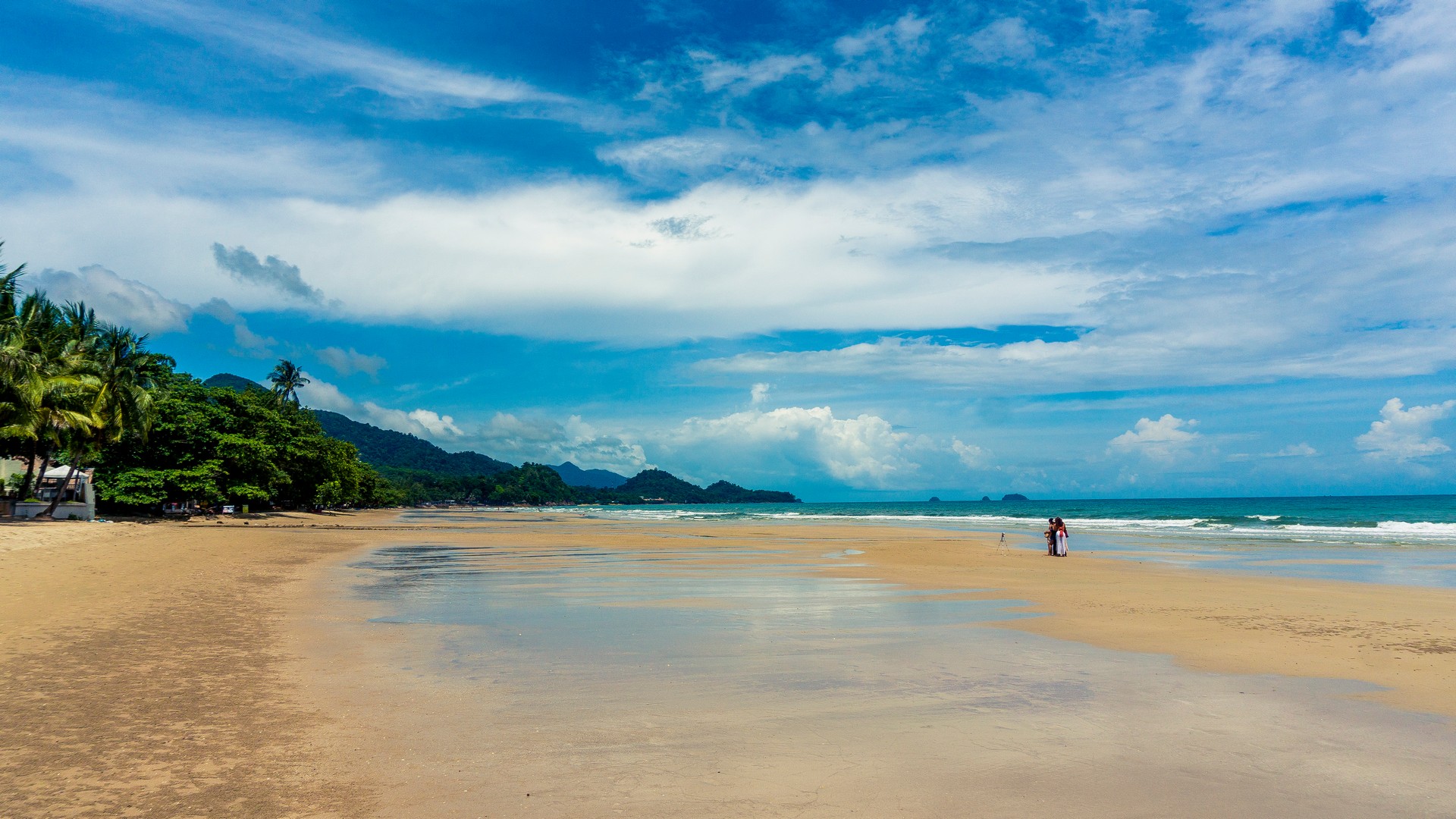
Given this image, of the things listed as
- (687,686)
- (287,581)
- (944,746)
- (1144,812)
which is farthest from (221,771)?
(287,581)

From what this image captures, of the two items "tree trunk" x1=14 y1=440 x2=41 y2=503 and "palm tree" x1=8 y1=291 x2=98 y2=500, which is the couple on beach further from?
"tree trunk" x1=14 y1=440 x2=41 y2=503

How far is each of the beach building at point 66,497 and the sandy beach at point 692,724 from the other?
34.5 metres

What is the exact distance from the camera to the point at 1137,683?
8859 millimetres

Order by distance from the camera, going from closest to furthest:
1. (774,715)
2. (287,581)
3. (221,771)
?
(221,771), (774,715), (287,581)

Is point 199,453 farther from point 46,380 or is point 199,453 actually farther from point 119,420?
point 46,380

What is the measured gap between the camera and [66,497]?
5091cm

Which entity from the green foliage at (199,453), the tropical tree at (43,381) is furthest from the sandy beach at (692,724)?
the green foliage at (199,453)

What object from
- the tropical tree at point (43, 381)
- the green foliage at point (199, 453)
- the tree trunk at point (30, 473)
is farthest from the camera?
the green foliage at point (199, 453)

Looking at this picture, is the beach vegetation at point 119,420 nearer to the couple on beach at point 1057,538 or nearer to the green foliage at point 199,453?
the green foliage at point 199,453

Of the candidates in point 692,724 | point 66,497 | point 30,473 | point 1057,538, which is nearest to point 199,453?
point 66,497

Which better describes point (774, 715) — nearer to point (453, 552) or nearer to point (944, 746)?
point (944, 746)

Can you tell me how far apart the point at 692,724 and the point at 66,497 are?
59742 mm

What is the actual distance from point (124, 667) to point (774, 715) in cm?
703

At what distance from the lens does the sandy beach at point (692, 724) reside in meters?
5.39
